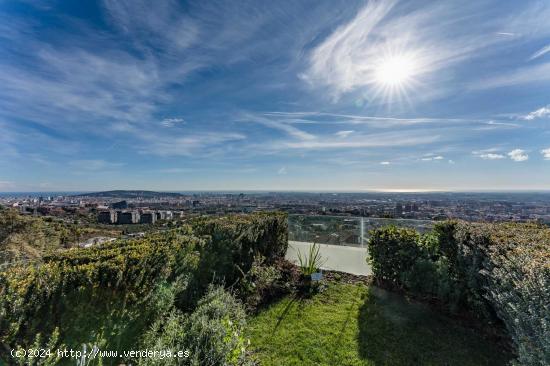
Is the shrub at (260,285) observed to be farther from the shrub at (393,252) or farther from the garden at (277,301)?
the shrub at (393,252)

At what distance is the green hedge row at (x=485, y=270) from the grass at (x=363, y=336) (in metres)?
0.44

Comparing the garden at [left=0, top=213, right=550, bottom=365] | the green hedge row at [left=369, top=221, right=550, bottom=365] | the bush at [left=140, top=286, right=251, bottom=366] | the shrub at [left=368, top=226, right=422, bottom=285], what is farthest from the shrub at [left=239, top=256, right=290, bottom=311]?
the green hedge row at [left=369, top=221, right=550, bottom=365]

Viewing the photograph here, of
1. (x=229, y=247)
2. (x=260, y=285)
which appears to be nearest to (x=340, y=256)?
(x=260, y=285)

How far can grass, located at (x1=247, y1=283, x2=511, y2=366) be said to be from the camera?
311cm

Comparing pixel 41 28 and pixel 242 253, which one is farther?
pixel 41 28

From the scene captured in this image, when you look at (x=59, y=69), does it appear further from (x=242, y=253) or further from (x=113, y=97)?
(x=242, y=253)

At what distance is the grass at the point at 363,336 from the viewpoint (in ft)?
10.2

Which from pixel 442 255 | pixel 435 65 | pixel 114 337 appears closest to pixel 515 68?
pixel 435 65

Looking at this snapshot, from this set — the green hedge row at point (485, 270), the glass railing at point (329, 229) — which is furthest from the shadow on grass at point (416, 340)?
the glass railing at point (329, 229)

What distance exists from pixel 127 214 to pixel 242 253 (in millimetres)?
27027

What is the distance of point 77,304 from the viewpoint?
2.13 m

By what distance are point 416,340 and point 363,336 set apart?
691mm

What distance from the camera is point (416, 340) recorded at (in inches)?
135

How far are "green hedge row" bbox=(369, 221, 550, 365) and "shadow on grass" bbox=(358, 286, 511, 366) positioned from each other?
0.35m
